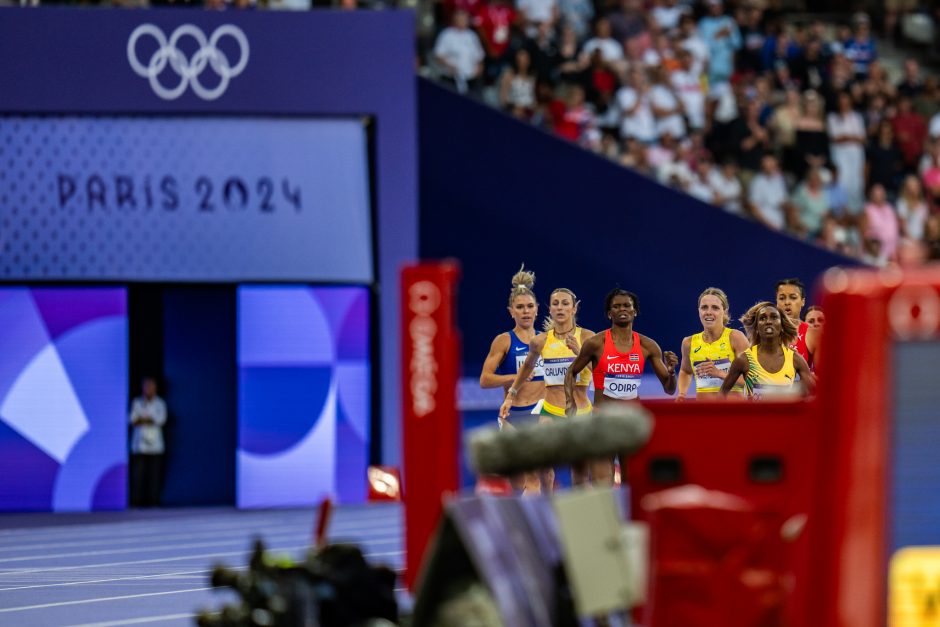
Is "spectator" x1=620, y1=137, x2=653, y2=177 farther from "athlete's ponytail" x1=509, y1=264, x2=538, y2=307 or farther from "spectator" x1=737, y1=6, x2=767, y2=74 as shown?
"athlete's ponytail" x1=509, y1=264, x2=538, y2=307

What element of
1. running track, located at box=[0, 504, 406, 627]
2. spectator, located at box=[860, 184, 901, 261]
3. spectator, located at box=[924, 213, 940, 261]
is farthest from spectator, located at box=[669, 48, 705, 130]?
running track, located at box=[0, 504, 406, 627]

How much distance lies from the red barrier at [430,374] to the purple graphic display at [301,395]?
11698 millimetres

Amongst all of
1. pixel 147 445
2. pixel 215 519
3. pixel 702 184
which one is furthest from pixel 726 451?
pixel 702 184

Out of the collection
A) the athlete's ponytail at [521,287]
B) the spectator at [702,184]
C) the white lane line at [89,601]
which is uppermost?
the spectator at [702,184]

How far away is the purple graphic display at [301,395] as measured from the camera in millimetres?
16641

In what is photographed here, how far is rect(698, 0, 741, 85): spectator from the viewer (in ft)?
62.7

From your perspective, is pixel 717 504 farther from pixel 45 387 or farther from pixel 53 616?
pixel 45 387

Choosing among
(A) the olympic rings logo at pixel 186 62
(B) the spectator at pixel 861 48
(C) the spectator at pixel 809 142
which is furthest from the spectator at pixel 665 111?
(A) the olympic rings logo at pixel 186 62

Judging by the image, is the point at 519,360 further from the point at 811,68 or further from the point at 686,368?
the point at 811,68

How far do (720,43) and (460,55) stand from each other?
3.65 metres

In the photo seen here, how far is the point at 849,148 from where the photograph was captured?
1900 centimetres

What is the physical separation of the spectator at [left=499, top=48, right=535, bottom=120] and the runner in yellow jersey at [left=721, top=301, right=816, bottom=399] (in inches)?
258

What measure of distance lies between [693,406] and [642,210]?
11.8 metres

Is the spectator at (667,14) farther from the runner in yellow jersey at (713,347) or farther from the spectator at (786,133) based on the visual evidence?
the runner in yellow jersey at (713,347)
